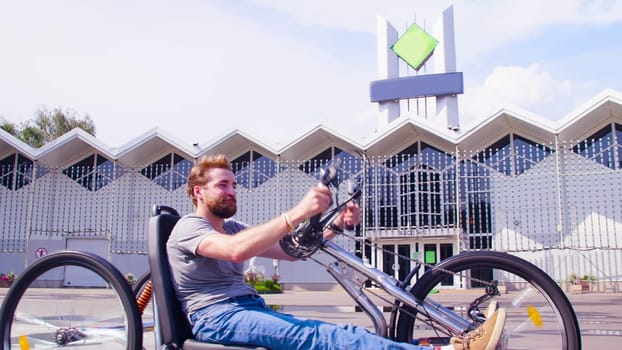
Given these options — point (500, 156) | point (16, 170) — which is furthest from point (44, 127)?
point (500, 156)

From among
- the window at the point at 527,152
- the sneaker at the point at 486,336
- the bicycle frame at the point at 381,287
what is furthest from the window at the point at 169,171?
the sneaker at the point at 486,336

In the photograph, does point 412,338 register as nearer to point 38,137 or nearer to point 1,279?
point 1,279

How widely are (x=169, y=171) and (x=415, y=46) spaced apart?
12.9 m

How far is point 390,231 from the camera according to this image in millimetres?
20438

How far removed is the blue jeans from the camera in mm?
2137

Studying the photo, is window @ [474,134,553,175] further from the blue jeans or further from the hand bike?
the blue jeans

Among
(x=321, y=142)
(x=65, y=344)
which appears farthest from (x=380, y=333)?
(x=321, y=142)

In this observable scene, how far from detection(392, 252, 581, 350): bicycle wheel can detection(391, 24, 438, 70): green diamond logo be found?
25361 millimetres

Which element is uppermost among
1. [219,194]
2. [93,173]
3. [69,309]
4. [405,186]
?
[93,173]

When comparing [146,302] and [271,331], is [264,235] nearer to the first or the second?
[271,331]

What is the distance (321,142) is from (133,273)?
30.7 ft

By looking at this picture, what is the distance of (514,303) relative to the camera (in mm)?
2520

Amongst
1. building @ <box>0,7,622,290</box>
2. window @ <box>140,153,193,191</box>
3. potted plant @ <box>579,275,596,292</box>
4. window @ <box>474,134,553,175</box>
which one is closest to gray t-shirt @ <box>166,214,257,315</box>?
building @ <box>0,7,622,290</box>

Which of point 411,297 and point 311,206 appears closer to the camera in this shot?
point 311,206
